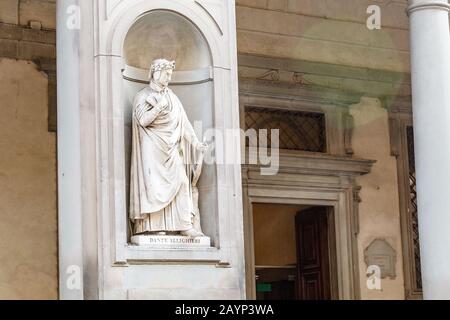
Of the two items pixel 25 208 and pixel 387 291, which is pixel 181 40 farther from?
pixel 387 291

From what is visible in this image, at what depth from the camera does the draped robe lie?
10.3 meters

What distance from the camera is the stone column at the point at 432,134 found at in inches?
437

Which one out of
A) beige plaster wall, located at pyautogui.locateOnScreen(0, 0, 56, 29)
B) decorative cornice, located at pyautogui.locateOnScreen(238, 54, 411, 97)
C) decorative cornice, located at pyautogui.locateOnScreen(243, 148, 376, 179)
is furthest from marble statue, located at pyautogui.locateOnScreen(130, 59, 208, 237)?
decorative cornice, located at pyautogui.locateOnScreen(238, 54, 411, 97)

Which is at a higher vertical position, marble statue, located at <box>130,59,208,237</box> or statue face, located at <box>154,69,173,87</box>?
statue face, located at <box>154,69,173,87</box>

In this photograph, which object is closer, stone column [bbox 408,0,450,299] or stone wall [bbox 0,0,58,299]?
stone column [bbox 408,0,450,299]

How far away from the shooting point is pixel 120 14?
1051 centimetres

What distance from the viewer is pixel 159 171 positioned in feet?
34.0

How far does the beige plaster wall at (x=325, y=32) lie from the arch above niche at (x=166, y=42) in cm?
308

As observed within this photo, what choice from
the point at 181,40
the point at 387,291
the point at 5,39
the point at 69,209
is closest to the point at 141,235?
the point at 69,209

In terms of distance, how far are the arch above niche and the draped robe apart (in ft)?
1.48

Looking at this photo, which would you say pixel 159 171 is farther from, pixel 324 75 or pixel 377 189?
pixel 377 189

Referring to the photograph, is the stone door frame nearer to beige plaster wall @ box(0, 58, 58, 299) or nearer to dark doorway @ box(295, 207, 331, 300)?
dark doorway @ box(295, 207, 331, 300)

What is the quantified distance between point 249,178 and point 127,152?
3618mm

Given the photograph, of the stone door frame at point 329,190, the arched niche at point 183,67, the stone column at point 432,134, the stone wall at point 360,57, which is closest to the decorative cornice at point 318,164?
the stone door frame at point 329,190
